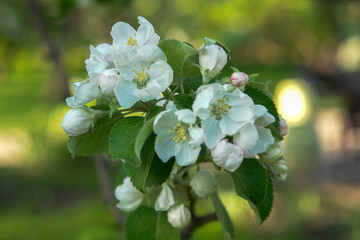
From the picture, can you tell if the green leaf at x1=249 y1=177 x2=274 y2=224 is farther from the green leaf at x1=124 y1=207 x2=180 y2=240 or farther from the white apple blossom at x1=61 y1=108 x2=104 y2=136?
the white apple blossom at x1=61 y1=108 x2=104 y2=136

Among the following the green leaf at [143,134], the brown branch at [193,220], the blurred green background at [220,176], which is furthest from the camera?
the blurred green background at [220,176]

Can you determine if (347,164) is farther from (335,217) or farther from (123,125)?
(123,125)

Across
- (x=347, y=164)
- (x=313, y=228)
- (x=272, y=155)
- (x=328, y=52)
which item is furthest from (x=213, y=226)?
(x=328, y=52)

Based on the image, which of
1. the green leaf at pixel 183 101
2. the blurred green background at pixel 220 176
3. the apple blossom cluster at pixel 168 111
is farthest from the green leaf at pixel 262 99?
the blurred green background at pixel 220 176

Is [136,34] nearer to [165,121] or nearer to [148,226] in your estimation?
[165,121]

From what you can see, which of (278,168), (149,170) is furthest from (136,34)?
(278,168)

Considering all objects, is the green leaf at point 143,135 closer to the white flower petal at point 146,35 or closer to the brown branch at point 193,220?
the white flower petal at point 146,35

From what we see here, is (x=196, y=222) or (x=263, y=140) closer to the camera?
(x=263, y=140)
